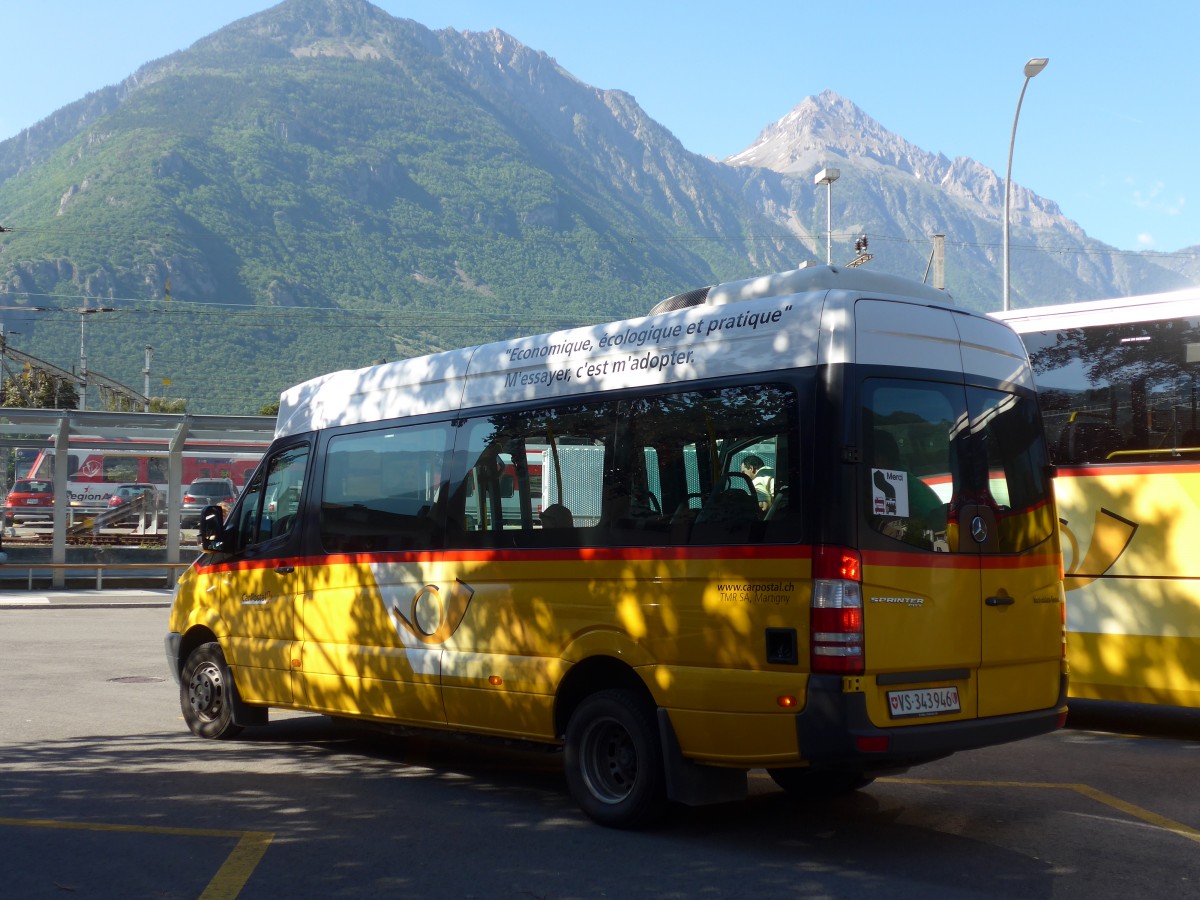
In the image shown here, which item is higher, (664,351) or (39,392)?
(39,392)

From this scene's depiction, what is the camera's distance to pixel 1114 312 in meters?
10.3

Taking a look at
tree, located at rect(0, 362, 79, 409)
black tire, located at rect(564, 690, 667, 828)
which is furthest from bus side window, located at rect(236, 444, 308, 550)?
tree, located at rect(0, 362, 79, 409)

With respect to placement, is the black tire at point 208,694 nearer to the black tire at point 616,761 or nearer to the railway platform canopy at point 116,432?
the black tire at point 616,761

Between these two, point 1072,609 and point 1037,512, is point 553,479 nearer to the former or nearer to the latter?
point 1037,512

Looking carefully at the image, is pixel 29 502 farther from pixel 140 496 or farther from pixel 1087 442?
pixel 1087 442

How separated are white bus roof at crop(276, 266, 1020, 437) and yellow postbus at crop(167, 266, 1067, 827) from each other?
15 millimetres

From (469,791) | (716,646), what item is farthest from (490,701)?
(716,646)

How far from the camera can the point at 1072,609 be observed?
10.4m

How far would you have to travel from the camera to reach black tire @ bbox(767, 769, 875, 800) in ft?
25.4

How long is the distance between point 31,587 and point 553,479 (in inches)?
891

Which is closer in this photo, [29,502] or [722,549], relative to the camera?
[722,549]

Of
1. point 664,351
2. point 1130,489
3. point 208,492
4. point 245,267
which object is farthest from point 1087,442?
point 245,267

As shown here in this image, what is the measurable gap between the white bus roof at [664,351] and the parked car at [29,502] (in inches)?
1486

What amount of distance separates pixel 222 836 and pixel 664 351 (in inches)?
127
